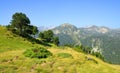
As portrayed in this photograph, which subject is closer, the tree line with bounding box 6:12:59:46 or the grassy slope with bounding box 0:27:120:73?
the grassy slope with bounding box 0:27:120:73

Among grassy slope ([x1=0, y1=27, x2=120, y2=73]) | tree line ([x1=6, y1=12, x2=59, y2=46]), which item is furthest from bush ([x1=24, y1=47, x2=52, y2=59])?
tree line ([x1=6, y1=12, x2=59, y2=46])

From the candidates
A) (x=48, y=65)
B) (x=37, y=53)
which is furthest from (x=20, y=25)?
(x=48, y=65)

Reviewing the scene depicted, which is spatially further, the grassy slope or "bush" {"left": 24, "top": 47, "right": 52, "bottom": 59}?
"bush" {"left": 24, "top": 47, "right": 52, "bottom": 59}

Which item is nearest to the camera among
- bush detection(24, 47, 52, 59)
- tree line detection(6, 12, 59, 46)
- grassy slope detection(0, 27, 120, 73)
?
grassy slope detection(0, 27, 120, 73)

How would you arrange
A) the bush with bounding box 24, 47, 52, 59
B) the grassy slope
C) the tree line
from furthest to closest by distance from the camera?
the tree line < the bush with bounding box 24, 47, 52, 59 < the grassy slope

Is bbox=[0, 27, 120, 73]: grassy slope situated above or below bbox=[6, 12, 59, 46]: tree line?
below

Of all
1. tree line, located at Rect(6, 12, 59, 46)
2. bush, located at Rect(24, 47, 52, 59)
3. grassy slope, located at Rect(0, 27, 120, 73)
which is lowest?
grassy slope, located at Rect(0, 27, 120, 73)

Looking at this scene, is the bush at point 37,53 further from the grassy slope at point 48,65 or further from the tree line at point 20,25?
the tree line at point 20,25

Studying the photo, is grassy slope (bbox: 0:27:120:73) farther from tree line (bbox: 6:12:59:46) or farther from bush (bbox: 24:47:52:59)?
tree line (bbox: 6:12:59:46)

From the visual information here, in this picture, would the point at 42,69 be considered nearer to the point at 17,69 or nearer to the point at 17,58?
the point at 17,69

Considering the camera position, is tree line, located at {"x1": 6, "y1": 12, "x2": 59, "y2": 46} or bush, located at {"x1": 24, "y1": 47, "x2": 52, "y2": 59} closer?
bush, located at {"x1": 24, "y1": 47, "x2": 52, "y2": 59}

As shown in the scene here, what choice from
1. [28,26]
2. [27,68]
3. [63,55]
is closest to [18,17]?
[28,26]

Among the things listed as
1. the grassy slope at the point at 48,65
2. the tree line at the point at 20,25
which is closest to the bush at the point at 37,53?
the grassy slope at the point at 48,65

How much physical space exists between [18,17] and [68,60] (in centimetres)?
5574
